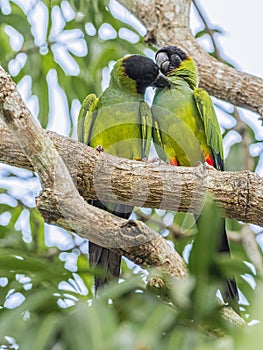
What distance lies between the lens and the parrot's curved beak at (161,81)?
10.7 feet

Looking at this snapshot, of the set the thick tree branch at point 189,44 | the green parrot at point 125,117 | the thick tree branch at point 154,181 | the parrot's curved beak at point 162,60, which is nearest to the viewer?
the thick tree branch at point 154,181

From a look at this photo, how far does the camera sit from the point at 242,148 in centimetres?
357

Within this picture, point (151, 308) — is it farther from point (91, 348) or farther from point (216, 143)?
point (216, 143)

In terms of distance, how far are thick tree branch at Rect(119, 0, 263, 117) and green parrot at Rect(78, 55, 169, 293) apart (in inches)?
9.5

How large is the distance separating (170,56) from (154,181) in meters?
1.02

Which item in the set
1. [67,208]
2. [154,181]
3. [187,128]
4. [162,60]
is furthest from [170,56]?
[67,208]

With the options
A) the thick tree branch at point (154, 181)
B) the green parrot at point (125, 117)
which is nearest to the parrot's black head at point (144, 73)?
the green parrot at point (125, 117)

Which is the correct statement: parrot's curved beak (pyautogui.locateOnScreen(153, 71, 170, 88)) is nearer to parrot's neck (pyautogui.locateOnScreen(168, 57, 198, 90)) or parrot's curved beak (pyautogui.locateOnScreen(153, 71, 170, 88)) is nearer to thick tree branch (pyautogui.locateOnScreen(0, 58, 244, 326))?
parrot's neck (pyautogui.locateOnScreen(168, 57, 198, 90))

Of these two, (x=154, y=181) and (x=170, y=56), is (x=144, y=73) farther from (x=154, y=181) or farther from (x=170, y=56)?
(x=154, y=181)

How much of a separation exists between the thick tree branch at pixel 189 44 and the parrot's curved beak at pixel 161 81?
203 mm

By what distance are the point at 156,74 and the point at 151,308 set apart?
2.07 m

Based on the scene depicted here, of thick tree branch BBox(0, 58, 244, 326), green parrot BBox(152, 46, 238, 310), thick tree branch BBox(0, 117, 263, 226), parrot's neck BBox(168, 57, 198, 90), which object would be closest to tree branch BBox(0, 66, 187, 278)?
thick tree branch BBox(0, 58, 244, 326)

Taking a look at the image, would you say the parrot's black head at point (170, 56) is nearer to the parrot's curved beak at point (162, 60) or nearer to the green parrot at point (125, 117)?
the parrot's curved beak at point (162, 60)

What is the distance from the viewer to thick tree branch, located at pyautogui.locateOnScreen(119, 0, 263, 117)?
3.26m
